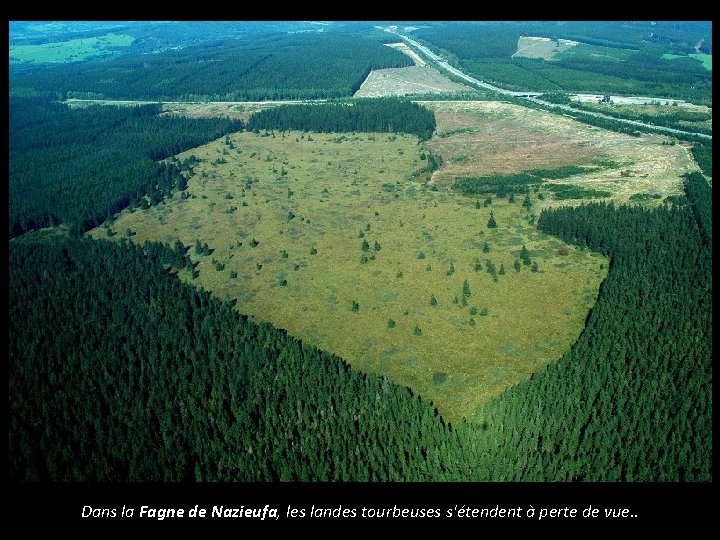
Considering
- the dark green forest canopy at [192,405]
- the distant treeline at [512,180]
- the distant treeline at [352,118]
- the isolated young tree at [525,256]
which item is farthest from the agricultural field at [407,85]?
the dark green forest canopy at [192,405]

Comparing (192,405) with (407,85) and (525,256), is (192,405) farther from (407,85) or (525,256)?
(407,85)

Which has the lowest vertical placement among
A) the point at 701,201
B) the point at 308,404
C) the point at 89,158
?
the point at 89,158

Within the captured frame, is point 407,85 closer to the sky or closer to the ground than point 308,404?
closer to the ground

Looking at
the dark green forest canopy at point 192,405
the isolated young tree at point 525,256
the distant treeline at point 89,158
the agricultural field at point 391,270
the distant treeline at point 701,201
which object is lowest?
the distant treeline at point 89,158

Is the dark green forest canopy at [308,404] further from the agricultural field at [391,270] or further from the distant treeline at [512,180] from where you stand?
the distant treeline at [512,180]

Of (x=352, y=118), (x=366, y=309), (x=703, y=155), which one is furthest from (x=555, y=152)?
(x=366, y=309)
